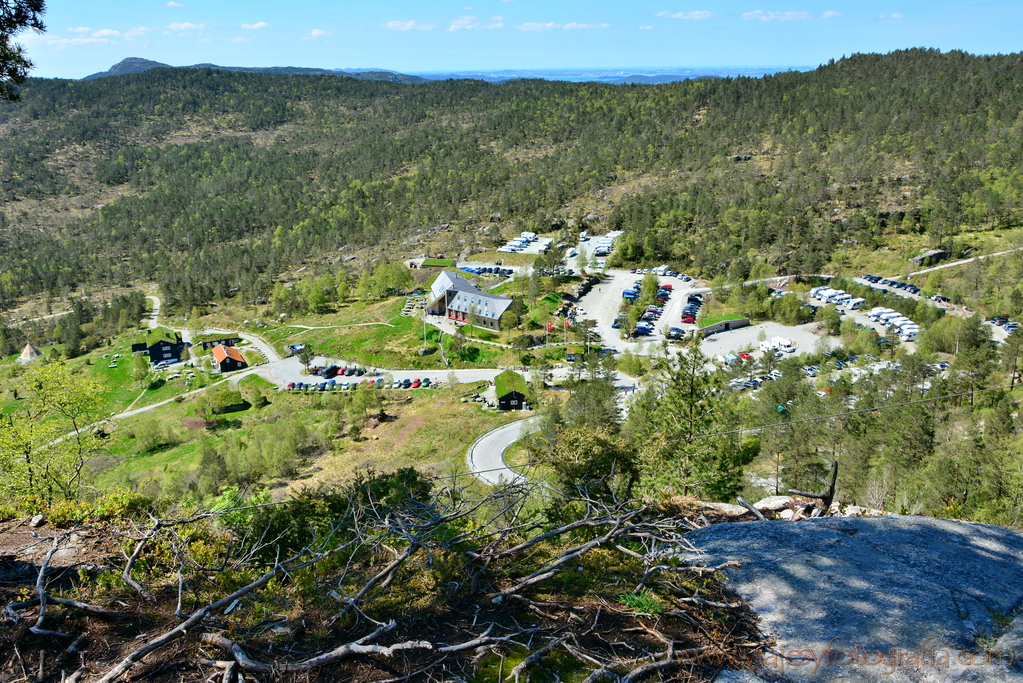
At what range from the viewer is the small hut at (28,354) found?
63403 mm

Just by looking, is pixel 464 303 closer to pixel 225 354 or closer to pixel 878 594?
pixel 225 354

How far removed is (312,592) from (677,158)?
3968 inches

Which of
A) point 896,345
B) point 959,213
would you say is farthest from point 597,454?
point 959,213

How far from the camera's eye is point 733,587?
18.8 ft

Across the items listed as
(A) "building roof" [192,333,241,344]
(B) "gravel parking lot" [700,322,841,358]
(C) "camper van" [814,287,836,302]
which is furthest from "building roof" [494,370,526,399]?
(A) "building roof" [192,333,241,344]

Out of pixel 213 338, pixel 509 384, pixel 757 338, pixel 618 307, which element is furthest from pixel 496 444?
pixel 213 338

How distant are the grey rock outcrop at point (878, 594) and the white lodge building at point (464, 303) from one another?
4311cm

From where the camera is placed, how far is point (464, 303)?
51625mm

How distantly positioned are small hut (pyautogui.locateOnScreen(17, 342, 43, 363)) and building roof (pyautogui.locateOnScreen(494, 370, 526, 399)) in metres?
54.8

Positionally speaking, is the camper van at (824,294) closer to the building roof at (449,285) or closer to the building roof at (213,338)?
the building roof at (449,285)

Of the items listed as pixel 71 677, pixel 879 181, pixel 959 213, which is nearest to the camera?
pixel 71 677

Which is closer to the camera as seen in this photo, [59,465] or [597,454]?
[597,454]

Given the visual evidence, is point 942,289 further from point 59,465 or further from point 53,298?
point 53,298

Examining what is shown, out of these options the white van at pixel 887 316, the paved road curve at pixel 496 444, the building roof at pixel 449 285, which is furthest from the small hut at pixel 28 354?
the white van at pixel 887 316
